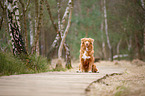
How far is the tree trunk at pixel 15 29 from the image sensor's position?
27.8 ft

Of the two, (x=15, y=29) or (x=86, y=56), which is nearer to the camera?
(x=86, y=56)

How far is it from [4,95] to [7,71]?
131 inches

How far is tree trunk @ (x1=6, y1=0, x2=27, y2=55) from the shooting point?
27.8 ft

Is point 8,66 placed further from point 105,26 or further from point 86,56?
point 105,26

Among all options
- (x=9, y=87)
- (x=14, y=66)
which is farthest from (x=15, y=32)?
(x=9, y=87)

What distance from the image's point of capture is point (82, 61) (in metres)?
8.41

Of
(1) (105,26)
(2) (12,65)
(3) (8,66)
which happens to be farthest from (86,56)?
(1) (105,26)

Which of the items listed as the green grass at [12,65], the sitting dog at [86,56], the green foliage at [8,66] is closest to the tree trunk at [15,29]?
the green grass at [12,65]

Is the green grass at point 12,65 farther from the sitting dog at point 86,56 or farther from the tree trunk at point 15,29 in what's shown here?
the sitting dog at point 86,56

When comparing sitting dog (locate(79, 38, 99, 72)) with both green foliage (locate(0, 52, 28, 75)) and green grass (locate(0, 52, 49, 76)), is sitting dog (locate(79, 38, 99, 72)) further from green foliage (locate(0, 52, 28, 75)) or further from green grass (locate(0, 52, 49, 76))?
green foliage (locate(0, 52, 28, 75))

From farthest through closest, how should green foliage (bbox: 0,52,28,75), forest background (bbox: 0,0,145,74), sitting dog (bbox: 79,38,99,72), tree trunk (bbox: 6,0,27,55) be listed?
forest background (bbox: 0,0,145,74), tree trunk (bbox: 6,0,27,55), sitting dog (bbox: 79,38,99,72), green foliage (bbox: 0,52,28,75)

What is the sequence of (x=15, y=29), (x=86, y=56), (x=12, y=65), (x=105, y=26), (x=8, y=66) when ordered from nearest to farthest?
(x=8, y=66)
(x=12, y=65)
(x=86, y=56)
(x=15, y=29)
(x=105, y=26)

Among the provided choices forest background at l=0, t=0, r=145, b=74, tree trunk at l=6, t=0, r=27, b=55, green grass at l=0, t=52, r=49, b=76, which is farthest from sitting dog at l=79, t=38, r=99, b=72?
forest background at l=0, t=0, r=145, b=74

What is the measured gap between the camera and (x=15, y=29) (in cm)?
865
